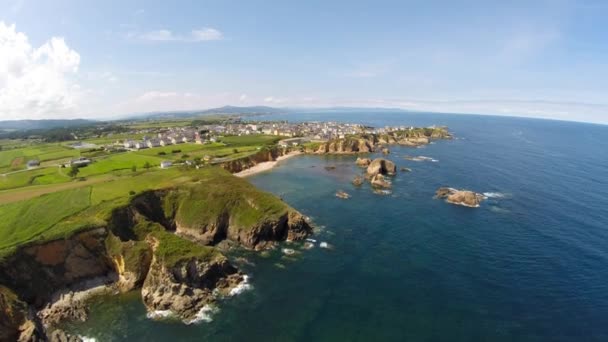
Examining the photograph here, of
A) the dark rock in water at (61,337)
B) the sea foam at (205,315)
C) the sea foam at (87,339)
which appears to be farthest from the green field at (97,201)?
the dark rock in water at (61,337)

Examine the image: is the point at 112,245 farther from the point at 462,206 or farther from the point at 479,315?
the point at 462,206

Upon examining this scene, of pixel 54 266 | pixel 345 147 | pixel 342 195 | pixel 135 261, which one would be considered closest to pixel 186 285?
pixel 135 261

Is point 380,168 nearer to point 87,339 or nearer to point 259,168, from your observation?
point 259,168

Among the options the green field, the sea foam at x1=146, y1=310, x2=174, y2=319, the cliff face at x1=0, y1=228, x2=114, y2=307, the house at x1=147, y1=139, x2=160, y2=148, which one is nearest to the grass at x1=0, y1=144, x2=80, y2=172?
the green field

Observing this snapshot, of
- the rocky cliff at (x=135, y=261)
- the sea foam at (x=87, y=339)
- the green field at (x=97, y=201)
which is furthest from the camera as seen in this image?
the green field at (x=97, y=201)

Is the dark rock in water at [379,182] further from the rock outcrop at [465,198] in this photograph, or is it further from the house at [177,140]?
the house at [177,140]

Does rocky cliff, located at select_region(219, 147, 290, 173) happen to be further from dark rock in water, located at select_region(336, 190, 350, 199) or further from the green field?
dark rock in water, located at select_region(336, 190, 350, 199)
